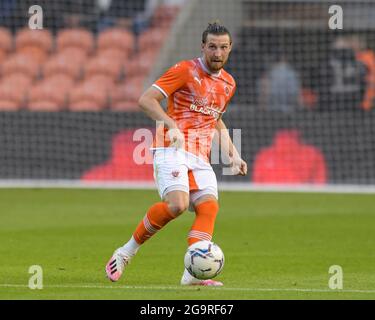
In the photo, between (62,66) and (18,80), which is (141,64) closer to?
(62,66)

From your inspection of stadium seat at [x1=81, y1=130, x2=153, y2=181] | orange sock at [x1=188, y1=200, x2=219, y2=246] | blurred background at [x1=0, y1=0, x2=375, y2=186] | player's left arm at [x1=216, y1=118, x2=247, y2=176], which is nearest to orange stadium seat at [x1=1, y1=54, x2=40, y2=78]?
blurred background at [x1=0, y1=0, x2=375, y2=186]

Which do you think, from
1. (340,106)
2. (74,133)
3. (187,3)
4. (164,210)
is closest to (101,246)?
(164,210)

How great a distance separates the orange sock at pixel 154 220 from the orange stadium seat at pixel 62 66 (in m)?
13.1

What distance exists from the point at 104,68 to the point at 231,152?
13.0 m

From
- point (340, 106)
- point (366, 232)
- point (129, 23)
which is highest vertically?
point (129, 23)

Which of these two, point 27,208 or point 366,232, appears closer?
point 366,232

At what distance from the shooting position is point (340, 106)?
68.0ft

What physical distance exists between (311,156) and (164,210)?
11.2m

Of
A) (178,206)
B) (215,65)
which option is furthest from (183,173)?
(215,65)

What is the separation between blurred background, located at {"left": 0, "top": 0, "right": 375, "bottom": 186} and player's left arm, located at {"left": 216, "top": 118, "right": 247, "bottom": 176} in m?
9.94

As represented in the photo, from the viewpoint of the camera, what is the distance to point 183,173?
9102mm

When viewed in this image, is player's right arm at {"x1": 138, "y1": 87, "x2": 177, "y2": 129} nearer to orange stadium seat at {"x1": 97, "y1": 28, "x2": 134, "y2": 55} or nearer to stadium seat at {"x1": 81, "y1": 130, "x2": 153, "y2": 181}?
stadium seat at {"x1": 81, "y1": 130, "x2": 153, "y2": 181}
